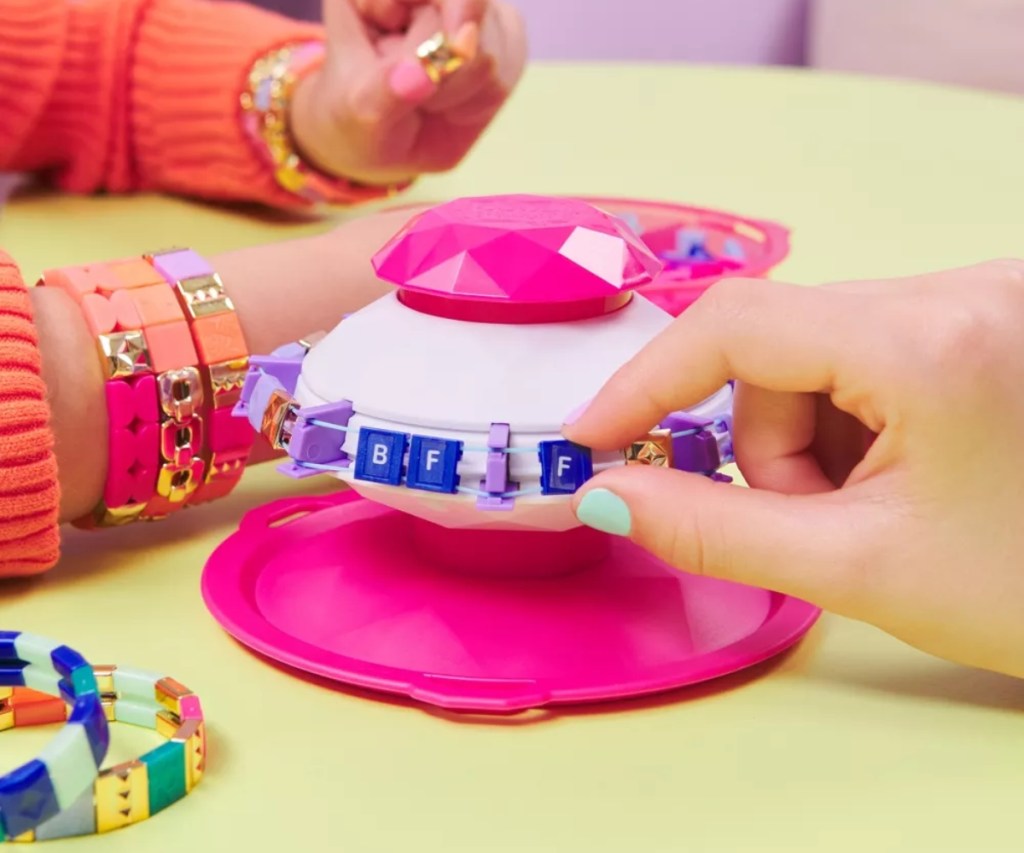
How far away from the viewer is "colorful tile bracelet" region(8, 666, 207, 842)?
1.12 feet

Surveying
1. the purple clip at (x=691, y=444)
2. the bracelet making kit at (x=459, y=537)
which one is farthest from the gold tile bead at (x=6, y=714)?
the purple clip at (x=691, y=444)

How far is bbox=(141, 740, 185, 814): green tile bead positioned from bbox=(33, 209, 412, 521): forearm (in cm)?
19

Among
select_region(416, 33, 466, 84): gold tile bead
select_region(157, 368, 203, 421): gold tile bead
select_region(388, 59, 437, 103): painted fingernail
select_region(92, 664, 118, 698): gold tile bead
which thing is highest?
select_region(416, 33, 466, 84): gold tile bead

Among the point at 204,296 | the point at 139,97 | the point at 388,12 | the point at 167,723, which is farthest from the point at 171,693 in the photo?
the point at 139,97

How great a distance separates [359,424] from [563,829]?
0.13m

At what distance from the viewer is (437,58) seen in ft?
2.88

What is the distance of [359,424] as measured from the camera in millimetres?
418

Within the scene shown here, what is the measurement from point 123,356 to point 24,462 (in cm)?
6

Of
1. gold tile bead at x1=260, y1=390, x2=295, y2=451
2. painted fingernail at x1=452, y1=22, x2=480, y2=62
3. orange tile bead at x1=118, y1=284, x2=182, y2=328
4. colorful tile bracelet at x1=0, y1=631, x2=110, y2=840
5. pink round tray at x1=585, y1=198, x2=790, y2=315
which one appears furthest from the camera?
painted fingernail at x1=452, y1=22, x2=480, y2=62

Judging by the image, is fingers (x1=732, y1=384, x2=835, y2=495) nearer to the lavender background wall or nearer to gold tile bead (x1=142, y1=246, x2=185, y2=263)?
gold tile bead (x1=142, y1=246, x2=185, y2=263)

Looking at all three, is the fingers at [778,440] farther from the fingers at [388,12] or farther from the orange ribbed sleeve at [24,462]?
the fingers at [388,12]

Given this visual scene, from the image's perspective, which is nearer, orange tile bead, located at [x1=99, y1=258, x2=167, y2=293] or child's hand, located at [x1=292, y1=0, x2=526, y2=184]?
orange tile bead, located at [x1=99, y1=258, x2=167, y2=293]

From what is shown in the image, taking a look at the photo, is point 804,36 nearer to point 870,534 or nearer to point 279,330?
point 279,330

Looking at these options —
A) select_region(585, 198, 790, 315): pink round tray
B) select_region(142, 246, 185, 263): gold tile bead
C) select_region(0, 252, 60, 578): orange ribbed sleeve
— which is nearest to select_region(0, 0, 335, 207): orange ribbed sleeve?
select_region(585, 198, 790, 315): pink round tray
